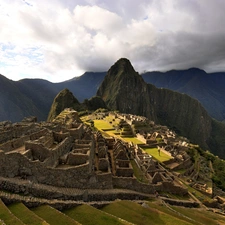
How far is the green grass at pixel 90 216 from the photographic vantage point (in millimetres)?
15539

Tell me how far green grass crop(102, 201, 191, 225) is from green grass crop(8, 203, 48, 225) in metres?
6.71

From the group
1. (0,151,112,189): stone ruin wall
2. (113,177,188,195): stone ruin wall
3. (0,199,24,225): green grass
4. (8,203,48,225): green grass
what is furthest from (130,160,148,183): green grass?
(0,199,24,225): green grass

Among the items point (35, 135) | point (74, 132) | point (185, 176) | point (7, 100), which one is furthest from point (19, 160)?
point (7, 100)

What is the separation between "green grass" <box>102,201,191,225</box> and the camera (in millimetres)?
17625

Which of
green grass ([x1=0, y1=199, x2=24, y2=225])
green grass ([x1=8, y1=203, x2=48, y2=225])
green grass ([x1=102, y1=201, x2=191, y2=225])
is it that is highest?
green grass ([x1=0, y1=199, x2=24, y2=225])

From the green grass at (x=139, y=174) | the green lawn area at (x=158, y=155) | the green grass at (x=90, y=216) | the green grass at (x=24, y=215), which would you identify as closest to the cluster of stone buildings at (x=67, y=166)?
the green grass at (x=139, y=174)

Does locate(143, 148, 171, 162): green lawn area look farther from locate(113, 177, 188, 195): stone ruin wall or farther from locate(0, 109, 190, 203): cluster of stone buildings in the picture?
locate(113, 177, 188, 195): stone ruin wall

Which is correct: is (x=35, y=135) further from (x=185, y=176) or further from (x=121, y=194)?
(x=185, y=176)

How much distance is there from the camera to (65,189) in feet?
65.8

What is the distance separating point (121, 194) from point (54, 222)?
32.5ft

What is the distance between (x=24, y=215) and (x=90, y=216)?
471 cm

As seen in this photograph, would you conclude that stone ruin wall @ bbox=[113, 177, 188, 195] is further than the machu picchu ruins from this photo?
Yes

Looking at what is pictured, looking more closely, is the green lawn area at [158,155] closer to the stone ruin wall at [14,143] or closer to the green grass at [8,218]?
the stone ruin wall at [14,143]

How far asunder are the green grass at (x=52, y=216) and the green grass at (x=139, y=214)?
4.81 metres
